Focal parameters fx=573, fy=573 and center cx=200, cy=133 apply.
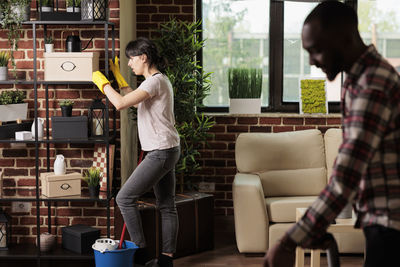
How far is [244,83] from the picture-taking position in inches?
205

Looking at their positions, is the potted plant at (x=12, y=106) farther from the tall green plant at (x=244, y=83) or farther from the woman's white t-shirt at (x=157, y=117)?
the tall green plant at (x=244, y=83)

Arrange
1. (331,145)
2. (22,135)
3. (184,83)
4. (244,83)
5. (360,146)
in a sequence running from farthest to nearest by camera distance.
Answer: (244,83) < (331,145) < (184,83) < (22,135) < (360,146)

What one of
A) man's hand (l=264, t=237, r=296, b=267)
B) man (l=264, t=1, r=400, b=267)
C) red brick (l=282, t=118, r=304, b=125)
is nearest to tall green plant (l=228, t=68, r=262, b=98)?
red brick (l=282, t=118, r=304, b=125)

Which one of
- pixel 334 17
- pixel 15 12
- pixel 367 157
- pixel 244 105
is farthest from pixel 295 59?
pixel 367 157

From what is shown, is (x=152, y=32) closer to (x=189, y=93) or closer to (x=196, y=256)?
(x=189, y=93)

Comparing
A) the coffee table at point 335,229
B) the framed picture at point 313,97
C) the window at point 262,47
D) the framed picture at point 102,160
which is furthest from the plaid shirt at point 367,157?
the window at point 262,47

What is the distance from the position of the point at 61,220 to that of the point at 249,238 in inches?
55.9

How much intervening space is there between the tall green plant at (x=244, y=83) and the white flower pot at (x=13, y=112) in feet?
6.33

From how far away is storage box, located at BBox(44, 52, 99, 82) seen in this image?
153 inches

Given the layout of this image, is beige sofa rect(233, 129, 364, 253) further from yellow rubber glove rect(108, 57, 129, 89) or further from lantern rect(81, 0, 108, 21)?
lantern rect(81, 0, 108, 21)

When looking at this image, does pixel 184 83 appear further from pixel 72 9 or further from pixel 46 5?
pixel 46 5

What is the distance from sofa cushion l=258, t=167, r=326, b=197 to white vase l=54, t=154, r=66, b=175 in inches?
64.2

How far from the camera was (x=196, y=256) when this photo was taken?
4.48 meters

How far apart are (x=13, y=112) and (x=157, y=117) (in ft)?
3.54
